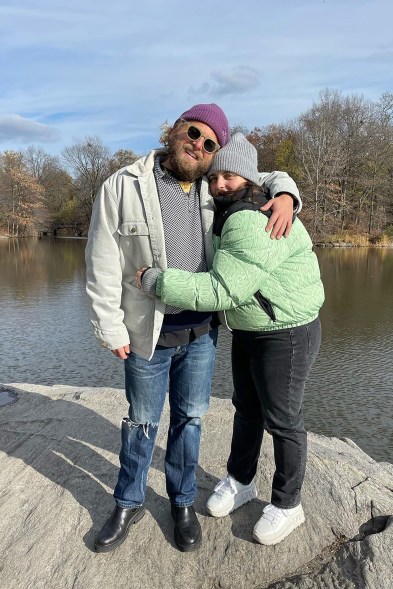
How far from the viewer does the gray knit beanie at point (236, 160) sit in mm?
2270

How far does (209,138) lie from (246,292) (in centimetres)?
75

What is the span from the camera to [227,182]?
2.35 meters

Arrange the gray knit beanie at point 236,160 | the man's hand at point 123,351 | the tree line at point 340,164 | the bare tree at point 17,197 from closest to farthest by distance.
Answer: the gray knit beanie at point 236,160
the man's hand at point 123,351
the tree line at point 340,164
the bare tree at point 17,197

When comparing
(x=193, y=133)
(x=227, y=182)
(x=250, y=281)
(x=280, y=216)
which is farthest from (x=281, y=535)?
(x=193, y=133)

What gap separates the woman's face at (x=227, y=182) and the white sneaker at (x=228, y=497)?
1.60 metres

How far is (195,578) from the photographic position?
2326 millimetres

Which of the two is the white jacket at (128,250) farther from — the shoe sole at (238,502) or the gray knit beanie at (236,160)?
the shoe sole at (238,502)

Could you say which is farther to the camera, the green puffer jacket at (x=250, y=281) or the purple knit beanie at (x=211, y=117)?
the purple knit beanie at (x=211, y=117)

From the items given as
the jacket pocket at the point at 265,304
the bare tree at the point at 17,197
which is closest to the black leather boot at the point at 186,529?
the jacket pocket at the point at 265,304

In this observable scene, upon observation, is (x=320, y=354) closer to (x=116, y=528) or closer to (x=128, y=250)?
(x=116, y=528)

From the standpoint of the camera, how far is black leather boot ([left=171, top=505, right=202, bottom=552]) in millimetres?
2463

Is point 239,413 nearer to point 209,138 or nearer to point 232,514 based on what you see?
point 232,514

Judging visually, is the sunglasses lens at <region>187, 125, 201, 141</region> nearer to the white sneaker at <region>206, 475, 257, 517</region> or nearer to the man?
the man

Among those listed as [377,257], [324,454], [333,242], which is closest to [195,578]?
[324,454]
